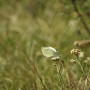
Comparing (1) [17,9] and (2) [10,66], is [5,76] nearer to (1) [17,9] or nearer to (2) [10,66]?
(2) [10,66]

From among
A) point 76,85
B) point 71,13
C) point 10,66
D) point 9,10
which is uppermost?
point 9,10

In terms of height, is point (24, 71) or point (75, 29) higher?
point (75, 29)

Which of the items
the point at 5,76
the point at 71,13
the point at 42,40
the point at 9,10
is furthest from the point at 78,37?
the point at 9,10

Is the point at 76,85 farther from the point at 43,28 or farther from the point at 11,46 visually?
the point at 43,28

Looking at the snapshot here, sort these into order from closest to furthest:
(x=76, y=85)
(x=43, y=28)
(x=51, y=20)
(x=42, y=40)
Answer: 1. (x=76, y=85)
2. (x=42, y=40)
3. (x=43, y=28)
4. (x=51, y=20)

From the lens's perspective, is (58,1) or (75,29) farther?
(75,29)

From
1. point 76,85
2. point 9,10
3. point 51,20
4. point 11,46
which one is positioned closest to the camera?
point 76,85

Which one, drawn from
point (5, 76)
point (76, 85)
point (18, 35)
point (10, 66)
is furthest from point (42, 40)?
point (76, 85)
